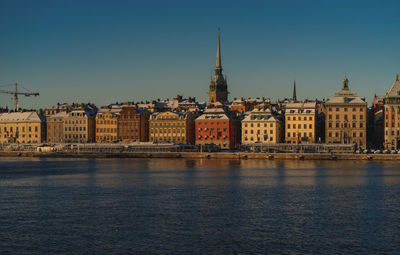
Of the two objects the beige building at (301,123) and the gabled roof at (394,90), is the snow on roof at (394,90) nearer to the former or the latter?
the gabled roof at (394,90)

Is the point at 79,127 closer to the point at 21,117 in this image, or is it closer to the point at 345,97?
the point at 21,117

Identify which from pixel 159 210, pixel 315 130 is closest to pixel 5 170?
pixel 159 210

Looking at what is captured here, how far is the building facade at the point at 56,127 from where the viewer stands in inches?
6332

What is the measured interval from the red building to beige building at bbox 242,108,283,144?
4.42 meters

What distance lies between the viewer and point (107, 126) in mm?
155500

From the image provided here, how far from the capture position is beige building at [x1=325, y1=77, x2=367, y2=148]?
131 m

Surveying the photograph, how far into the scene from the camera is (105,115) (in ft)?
510

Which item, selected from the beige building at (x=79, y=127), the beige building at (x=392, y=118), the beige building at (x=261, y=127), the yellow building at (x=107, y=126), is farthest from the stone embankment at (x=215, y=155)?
the beige building at (x=79, y=127)

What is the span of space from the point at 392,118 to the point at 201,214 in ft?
308

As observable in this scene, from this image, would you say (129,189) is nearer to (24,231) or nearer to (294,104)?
(24,231)

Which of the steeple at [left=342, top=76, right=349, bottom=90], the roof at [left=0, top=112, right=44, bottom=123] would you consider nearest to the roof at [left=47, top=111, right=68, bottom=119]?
the roof at [left=0, top=112, right=44, bottom=123]

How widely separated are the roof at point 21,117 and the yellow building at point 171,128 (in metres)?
39.0

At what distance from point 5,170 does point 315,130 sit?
7519 centimetres

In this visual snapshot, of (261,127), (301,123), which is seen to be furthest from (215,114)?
(301,123)
